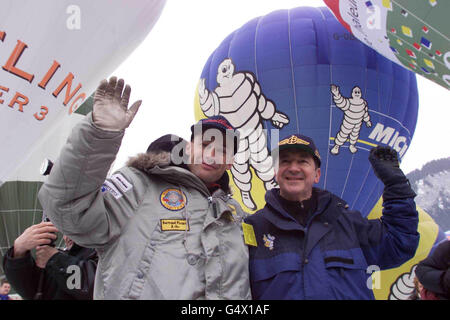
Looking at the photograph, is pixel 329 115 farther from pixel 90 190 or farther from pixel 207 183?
pixel 90 190

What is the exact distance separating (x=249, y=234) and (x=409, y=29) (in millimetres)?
3069

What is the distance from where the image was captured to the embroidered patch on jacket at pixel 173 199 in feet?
4.71

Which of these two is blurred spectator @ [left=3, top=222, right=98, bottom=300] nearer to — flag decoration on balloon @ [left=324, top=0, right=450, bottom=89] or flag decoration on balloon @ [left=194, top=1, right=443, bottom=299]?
flag decoration on balloon @ [left=324, top=0, right=450, bottom=89]

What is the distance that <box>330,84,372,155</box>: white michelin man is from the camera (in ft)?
19.7

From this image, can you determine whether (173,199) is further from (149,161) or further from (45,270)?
(45,270)

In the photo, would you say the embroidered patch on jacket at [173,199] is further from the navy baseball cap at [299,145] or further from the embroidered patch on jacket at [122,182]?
the navy baseball cap at [299,145]

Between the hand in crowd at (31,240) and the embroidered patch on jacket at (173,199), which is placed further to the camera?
the hand in crowd at (31,240)

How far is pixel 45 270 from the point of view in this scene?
2029 millimetres

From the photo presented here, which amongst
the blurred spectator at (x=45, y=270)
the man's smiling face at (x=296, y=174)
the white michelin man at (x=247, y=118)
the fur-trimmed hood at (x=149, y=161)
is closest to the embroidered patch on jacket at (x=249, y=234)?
the man's smiling face at (x=296, y=174)

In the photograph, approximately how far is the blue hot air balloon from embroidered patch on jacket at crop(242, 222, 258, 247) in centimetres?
451

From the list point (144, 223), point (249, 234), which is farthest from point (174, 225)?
point (249, 234)

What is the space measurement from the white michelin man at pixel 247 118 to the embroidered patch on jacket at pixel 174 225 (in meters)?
4.73
